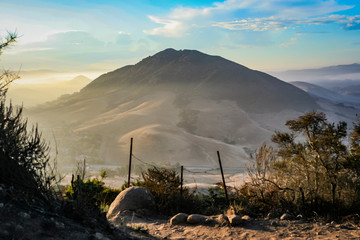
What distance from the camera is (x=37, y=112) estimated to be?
85625 millimetres

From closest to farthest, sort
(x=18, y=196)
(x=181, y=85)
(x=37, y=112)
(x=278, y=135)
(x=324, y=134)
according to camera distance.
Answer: (x=18, y=196) → (x=324, y=134) → (x=278, y=135) → (x=37, y=112) → (x=181, y=85)

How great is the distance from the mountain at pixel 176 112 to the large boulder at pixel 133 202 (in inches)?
1361

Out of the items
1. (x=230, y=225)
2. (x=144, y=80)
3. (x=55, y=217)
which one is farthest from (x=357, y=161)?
(x=144, y=80)

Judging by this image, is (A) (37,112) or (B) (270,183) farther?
(A) (37,112)

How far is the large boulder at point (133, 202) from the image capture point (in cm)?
956

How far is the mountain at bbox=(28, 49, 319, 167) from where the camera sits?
4831cm

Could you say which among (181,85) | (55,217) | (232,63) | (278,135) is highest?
(232,63)

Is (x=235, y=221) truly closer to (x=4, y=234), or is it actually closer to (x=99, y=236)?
(x=99, y=236)

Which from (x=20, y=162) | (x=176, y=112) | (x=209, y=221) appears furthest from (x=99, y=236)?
(x=176, y=112)

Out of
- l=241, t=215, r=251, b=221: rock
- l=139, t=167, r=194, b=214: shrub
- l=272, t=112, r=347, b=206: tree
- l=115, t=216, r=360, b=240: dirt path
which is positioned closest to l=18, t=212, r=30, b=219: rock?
l=115, t=216, r=360, b=240: dirt path

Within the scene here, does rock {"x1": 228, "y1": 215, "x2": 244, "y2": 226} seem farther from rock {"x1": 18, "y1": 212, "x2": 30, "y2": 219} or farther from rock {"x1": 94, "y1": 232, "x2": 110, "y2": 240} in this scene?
rock {"x1": 18, "y1": 212, "x2": 30, "y2": 219}

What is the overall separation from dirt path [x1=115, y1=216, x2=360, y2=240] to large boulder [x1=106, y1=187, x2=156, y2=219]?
1454 mm

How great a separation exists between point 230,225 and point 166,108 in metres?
70.4

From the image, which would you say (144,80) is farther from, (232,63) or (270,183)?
(270,183)
